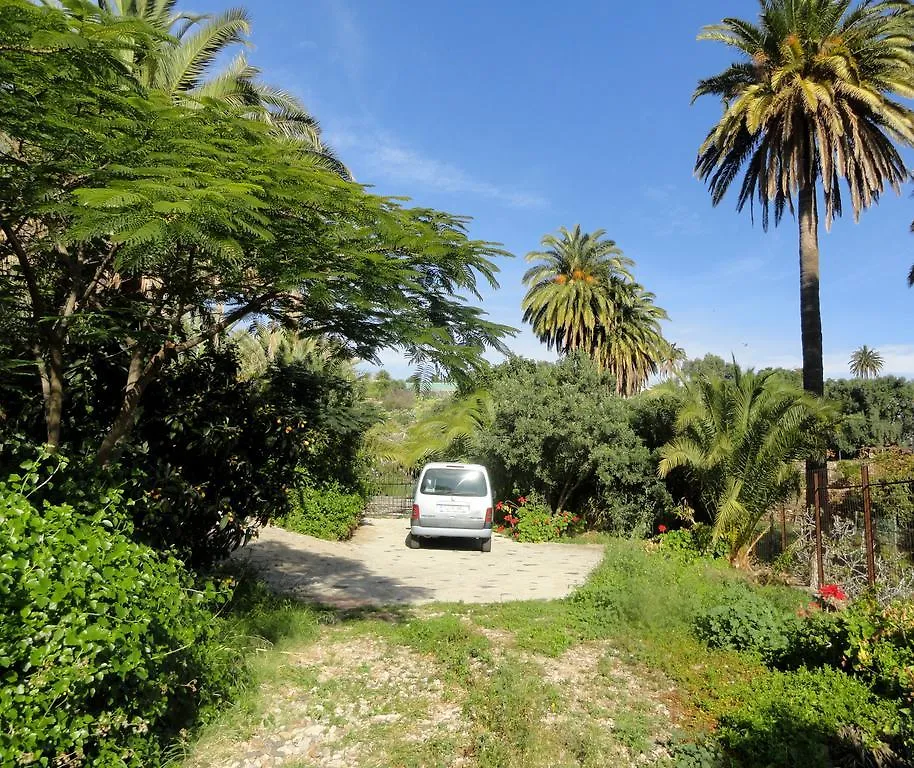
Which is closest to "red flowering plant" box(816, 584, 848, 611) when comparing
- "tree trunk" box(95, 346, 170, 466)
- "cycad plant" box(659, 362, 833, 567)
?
"cycad plant" box(659, 362, 833, 567)

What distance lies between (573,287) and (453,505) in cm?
1799

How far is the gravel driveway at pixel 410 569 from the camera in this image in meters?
8.84

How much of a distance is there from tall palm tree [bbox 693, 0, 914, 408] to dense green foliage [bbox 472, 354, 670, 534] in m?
4.02

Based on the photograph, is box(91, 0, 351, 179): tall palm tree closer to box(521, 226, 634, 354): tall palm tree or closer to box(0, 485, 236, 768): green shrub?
box(0, 485, 236, 768): green shrub

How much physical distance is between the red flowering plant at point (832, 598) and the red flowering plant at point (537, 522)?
8333 millimetres

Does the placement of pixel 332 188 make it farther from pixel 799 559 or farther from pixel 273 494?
pixel 799 559

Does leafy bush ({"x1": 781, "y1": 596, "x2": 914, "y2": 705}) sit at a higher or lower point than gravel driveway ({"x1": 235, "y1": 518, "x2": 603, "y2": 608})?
higher

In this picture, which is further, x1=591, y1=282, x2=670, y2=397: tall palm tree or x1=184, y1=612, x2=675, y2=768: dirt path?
x1=591, y1=282, x2=670, y2=397: tall palm tree

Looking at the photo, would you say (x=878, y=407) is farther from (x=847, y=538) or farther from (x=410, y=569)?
(x=410, y=569)

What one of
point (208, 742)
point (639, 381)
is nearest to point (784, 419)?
point (208, 742)

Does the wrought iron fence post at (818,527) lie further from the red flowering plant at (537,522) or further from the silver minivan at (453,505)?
the red flowering plant at (537,522)

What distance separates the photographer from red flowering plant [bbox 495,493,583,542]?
15.4 m

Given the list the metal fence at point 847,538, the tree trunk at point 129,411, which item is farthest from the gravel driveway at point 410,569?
the tree trunk at point 129,411

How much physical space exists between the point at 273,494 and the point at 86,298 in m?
2.71
